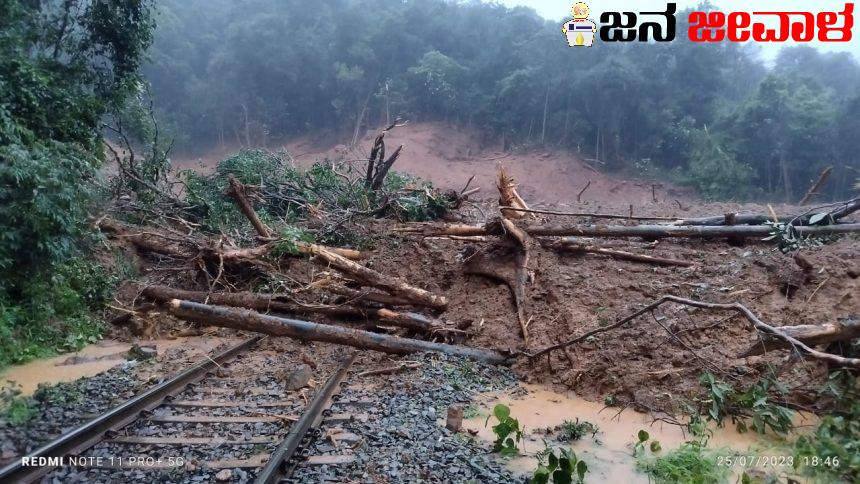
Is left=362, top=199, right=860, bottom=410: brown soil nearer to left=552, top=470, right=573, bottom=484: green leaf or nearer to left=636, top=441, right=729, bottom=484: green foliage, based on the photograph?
left=636, top=441, right=729, bottom=484: green foliage

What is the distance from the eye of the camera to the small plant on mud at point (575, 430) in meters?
5.06

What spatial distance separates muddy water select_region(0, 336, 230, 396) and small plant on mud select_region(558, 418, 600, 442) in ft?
16.5

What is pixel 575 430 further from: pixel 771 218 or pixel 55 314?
pixel 55 314

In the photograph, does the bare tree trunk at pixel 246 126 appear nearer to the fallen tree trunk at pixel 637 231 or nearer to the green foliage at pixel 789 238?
the fallen tree trunk at pixel 637 231

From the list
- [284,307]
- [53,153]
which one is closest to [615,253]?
[284,307]

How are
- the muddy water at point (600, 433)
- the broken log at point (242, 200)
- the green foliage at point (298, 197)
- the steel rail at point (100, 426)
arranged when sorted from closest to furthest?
the steel rail at point (100, 426), the muddy water at point (600, 433), the broken log at point (242, 200), the green foliage at point (298, 197)

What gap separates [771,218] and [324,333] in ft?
26.4

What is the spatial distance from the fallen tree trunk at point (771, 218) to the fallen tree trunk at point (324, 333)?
5.41 metres

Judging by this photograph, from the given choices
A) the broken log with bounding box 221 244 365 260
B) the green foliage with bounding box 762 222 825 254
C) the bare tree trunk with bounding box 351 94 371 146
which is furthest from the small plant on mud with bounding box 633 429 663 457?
the bare tree trunk with bounding box 351 94 371 146

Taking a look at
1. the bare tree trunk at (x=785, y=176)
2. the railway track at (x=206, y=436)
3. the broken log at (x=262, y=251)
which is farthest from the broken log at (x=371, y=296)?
the bare tree trunk at (x=785, y=176)

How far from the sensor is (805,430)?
491 centimetres

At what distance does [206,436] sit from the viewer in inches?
180

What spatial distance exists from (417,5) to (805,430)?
41134mm

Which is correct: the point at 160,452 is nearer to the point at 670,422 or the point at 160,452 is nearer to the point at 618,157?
the point at 670,422
